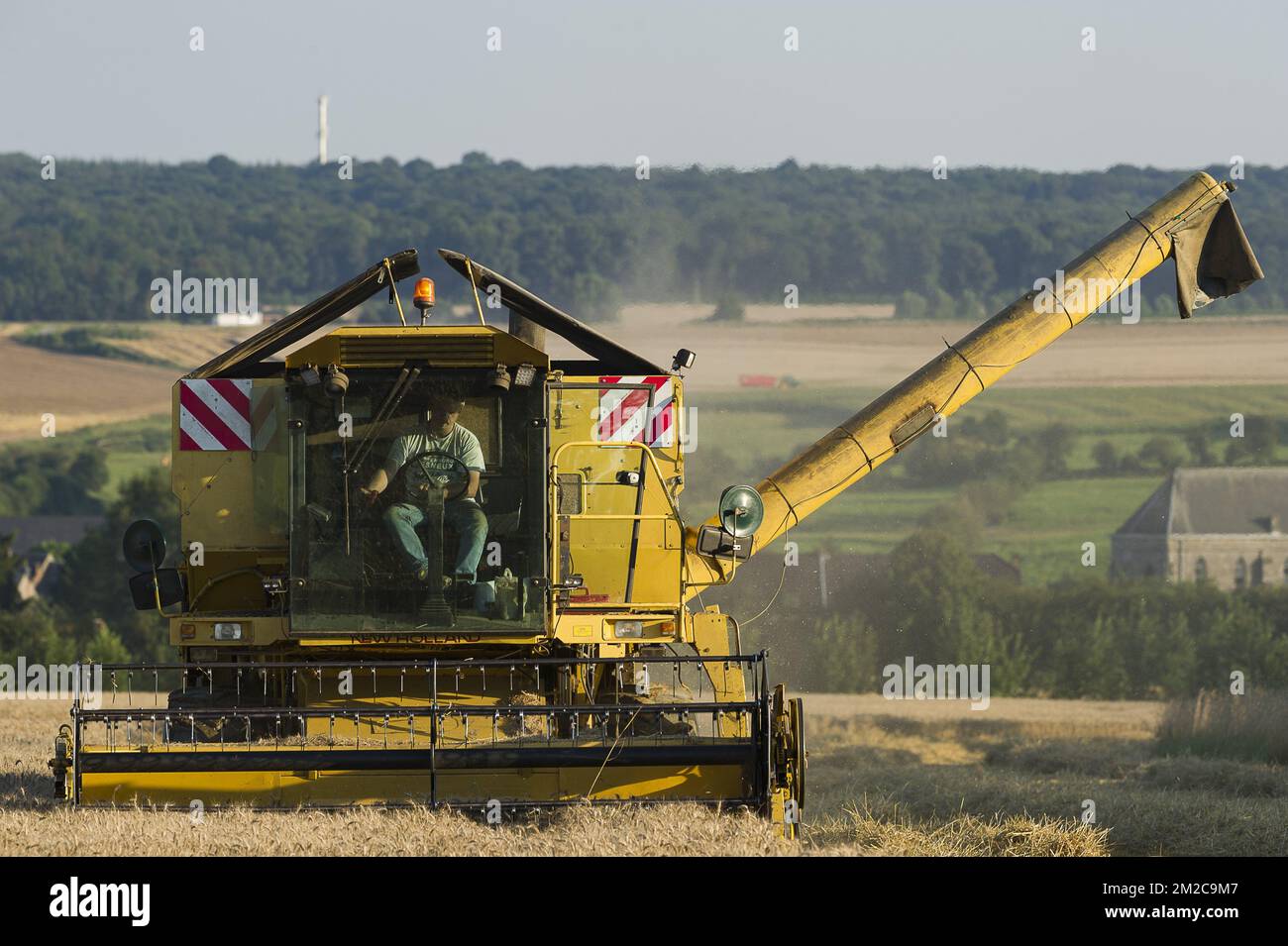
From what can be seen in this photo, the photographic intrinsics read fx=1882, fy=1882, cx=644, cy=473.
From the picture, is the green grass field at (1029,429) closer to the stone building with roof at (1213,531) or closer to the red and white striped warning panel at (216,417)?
the stone building with roof at (1213,531)

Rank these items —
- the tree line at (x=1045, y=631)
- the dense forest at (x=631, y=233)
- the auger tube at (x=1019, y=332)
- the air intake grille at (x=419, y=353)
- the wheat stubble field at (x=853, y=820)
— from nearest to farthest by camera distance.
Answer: the wheat stubble field at (x=853, y=820)
the air intake grille at (x=419, y=353)
the auger tube at (x=1019, y=332)
the tree line at (x=1045, y=631)
the dense forest at (x=631, y=233)

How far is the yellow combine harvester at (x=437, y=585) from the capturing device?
9.08m

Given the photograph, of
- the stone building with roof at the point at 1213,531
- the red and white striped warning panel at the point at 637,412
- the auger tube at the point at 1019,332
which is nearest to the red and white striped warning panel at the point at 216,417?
the red and white striped warning panel at the point at 637,412

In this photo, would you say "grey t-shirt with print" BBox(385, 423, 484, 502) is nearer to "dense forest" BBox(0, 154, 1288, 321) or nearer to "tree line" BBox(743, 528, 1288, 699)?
"tree line" BBox(743, 528, 1288, 699)

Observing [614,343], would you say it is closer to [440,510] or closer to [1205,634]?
[440,510]

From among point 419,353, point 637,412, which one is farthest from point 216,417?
point 637,412

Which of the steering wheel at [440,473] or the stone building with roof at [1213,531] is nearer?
the steering wheel at [440,473]

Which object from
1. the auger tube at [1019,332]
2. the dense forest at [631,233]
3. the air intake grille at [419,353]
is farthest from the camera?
the dense forest at [631,233]

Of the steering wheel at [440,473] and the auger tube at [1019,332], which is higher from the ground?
Answer: the auger tube at [1019,332]

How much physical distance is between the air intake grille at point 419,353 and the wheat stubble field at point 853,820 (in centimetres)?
231

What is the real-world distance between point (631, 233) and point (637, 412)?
36166mm

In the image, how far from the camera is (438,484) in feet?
31.4

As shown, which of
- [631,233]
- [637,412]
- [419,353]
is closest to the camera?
[419,353]

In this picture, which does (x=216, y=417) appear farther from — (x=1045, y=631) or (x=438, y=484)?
(x=1045, y=631)
